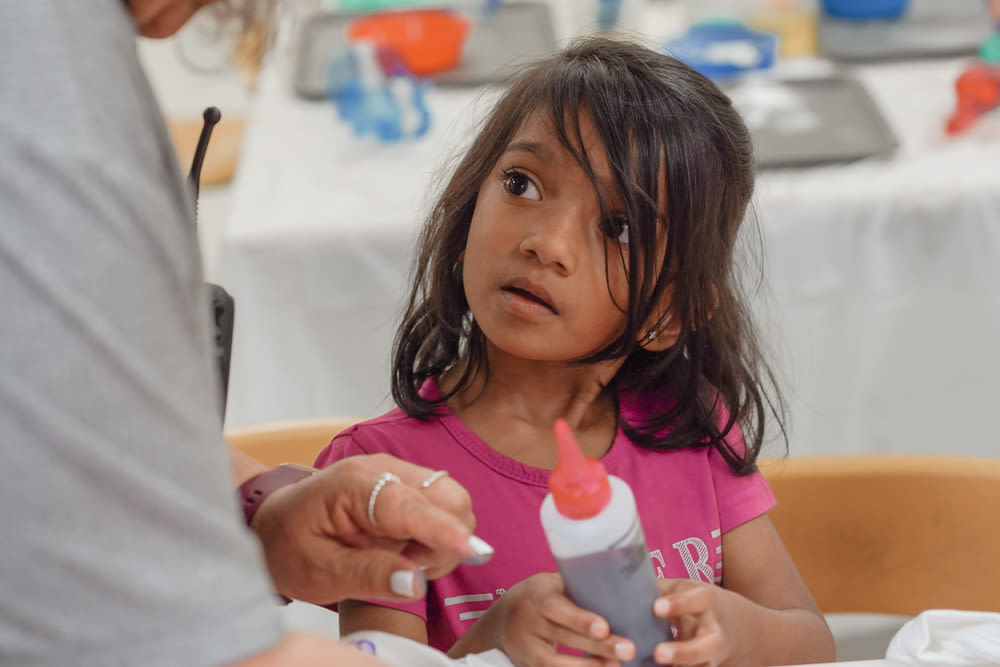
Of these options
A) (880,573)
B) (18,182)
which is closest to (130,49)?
(18,182)

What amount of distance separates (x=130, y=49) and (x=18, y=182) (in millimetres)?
100

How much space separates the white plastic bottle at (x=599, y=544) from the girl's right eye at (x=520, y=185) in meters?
0.34

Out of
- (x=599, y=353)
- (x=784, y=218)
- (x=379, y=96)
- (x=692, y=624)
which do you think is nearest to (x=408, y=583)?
(x=692, y=624)

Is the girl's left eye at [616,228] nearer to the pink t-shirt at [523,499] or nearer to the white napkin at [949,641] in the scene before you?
the pink t-shirt at [523,499]

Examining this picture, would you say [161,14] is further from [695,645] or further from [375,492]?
[695,645]

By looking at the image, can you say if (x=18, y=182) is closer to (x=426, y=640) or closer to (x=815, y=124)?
(x=426, y=640)

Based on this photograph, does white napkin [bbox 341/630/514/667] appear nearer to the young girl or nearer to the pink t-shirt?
the young girl

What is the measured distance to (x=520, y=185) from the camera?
3.10 feet

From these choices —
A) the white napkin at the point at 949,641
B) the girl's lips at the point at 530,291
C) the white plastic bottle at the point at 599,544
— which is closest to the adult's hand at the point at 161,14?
the white plastic bottle at the point at 599,544

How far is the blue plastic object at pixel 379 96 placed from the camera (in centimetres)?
186

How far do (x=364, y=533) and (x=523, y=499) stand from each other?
0.85ft

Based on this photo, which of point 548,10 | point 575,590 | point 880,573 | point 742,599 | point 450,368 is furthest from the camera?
point 548,10

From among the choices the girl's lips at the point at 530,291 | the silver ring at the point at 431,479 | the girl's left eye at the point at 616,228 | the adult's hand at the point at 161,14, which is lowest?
the silver ring at the point at 431,479

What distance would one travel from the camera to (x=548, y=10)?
7.54ft
